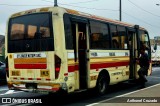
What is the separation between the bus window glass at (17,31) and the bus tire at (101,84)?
132 inches

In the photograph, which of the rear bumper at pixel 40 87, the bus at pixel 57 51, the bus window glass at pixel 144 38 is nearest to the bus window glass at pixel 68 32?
the bus at pixel 57 51

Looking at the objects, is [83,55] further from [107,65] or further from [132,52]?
[132,52]

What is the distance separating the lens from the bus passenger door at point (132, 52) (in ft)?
52.9

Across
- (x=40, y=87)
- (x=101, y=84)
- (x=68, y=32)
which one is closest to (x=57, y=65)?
(x=40, y=87)

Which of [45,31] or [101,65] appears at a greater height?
[45,31]

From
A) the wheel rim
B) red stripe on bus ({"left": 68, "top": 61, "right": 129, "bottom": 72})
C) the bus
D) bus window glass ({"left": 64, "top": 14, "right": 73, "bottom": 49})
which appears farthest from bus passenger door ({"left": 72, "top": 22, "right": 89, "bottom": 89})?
the wheel rim

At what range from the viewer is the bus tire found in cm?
1305

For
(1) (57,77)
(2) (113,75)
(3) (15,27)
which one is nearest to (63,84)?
(1) (57,77)

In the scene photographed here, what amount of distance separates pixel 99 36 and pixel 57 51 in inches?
117

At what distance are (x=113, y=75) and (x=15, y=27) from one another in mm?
4526

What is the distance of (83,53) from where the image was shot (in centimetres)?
1213

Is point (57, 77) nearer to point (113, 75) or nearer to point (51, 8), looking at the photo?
point (51, 8)

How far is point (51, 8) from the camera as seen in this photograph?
11.0 m

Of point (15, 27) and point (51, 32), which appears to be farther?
point (15, 27)
